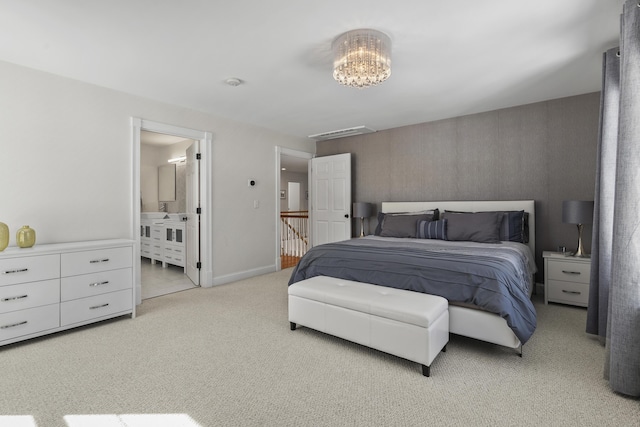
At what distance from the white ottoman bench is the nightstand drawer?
6.30 feet

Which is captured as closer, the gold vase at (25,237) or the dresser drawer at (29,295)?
the dresser drawer at (29,295)

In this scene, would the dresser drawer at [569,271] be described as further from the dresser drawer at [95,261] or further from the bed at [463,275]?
the dresser drawer at [95,261]

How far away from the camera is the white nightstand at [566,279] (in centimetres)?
319

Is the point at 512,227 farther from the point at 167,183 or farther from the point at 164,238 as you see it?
the point at 167,183

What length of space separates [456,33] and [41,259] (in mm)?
3728

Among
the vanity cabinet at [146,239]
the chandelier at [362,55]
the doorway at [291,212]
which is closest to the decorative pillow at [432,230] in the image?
the chandelier at [362,55]

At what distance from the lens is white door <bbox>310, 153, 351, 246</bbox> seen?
537cm

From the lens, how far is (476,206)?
4176 mm

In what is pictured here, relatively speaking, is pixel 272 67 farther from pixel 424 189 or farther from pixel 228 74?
pixel 424 189

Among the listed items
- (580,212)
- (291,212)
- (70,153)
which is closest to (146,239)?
(291,212)

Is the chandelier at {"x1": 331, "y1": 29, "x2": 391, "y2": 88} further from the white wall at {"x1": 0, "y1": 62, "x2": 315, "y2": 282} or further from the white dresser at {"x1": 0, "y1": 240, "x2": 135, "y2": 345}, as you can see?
the white dresser at {"x1": 0, "y1": 240, "x2": 135, "y2": 345}

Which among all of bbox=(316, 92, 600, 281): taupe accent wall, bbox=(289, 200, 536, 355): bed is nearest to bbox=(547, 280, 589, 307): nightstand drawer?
bbox=(289, 200, 536, 355): bed

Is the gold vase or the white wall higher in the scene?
the white wall

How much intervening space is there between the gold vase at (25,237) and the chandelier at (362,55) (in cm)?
289
